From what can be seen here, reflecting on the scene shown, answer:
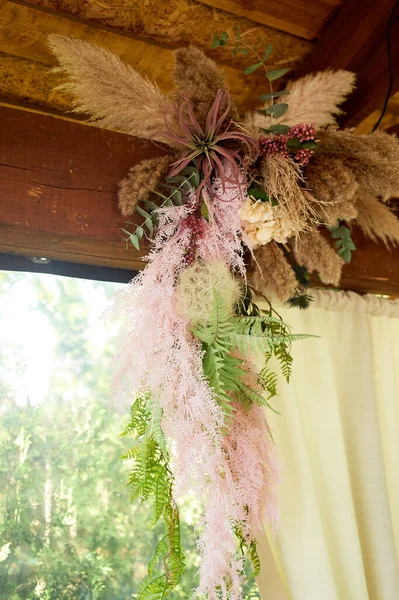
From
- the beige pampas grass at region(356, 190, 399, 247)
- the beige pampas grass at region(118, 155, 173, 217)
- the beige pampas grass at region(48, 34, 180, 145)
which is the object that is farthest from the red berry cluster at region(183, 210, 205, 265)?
the beige pampas grass at region(356, 190, 399, 247)

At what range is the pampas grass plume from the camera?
1364 mm

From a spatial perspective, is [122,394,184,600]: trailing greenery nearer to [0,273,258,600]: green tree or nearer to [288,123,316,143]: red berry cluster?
[0,273,258,600]: green tree

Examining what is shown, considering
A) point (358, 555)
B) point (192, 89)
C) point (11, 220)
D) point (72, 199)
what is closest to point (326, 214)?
point (192, 89)

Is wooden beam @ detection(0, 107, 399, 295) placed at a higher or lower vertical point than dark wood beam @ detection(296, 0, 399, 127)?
lower

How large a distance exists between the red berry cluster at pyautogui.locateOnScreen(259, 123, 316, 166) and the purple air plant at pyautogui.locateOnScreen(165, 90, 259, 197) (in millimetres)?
37

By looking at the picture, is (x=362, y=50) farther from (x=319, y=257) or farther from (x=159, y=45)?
(x=319, y=257)

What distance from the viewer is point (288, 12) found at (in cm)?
186

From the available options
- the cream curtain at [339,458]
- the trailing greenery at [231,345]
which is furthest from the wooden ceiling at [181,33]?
the trailing greenery at [231,345]

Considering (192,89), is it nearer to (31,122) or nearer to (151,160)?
(151,160)

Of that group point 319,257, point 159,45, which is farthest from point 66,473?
point 159,45

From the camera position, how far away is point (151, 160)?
151 centimetres

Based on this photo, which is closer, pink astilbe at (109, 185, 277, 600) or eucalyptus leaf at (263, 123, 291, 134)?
pink astilbe at (109, 185, 277, 600)

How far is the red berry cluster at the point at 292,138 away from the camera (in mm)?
1477

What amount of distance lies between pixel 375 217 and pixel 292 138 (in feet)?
1.17
